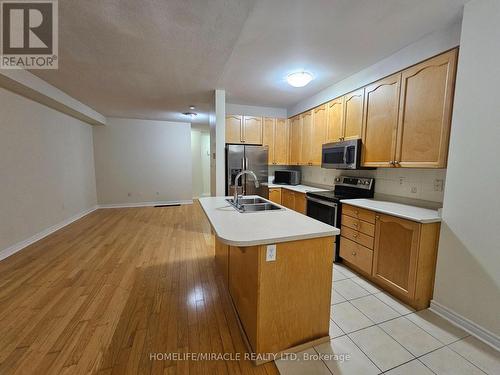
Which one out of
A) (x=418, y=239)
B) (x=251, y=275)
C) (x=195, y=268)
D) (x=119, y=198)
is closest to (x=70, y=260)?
(x=195, y=268)

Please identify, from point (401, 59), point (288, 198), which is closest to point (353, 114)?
point (401, 59)

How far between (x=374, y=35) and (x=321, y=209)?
6.64 ft

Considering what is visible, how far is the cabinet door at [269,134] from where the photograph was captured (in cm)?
436

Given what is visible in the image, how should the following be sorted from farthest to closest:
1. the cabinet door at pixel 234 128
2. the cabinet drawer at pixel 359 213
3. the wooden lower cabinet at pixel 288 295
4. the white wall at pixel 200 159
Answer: the white wall at pixel 200 159
the cabinet door at pixel 234 128
the cabinet drawer at pixel 359 213
the wooden lower cabinet at pixel 288 295

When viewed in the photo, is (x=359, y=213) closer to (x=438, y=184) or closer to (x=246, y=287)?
(x=438, y=184)

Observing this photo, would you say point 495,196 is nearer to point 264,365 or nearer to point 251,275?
point 251,275

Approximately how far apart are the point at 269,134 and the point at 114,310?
3723 millimetres

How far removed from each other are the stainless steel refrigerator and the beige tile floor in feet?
7.67

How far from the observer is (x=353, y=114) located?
288 centimetres

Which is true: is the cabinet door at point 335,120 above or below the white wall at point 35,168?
above

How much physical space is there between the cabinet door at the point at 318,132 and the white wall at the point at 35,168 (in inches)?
179

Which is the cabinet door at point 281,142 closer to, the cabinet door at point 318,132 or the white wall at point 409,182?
the cabinet door at point 318,132

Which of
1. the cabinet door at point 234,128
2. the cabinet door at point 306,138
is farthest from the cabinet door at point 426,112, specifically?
the cabinet door at point 234,128

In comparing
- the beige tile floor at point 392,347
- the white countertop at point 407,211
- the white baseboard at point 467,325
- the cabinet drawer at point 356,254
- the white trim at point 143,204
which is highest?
the white countertop at point 407,211
